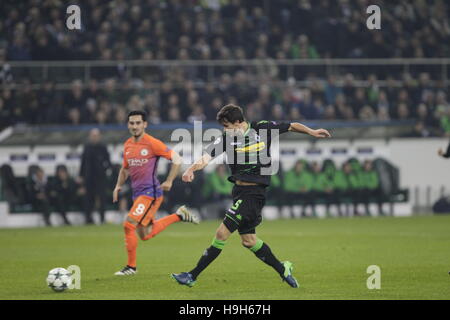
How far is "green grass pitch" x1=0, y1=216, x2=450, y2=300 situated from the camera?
1062 centimetres

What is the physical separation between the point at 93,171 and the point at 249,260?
9270 millimetres

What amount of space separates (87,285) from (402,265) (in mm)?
4587

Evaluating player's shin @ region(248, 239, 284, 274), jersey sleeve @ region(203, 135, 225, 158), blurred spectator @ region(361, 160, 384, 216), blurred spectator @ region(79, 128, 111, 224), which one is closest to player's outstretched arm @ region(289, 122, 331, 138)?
jersey sleeve @ region(203, 135, 225, 158)

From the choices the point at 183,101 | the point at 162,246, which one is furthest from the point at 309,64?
the point at 162,246

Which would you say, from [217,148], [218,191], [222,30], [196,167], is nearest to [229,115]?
[217,148]

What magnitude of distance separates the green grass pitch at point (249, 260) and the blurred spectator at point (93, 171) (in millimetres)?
1168

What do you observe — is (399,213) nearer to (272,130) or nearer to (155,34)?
(155,34)

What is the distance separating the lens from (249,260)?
1464 centimetres

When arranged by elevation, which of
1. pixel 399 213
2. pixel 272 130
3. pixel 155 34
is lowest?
pixel 399 213

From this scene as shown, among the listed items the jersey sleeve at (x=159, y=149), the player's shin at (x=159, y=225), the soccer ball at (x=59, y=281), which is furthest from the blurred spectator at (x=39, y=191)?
the soccer ball at (x=59, y=281)

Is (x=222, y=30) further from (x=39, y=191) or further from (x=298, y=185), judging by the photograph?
(x=39, y=191)

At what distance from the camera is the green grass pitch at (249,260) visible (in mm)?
10617
